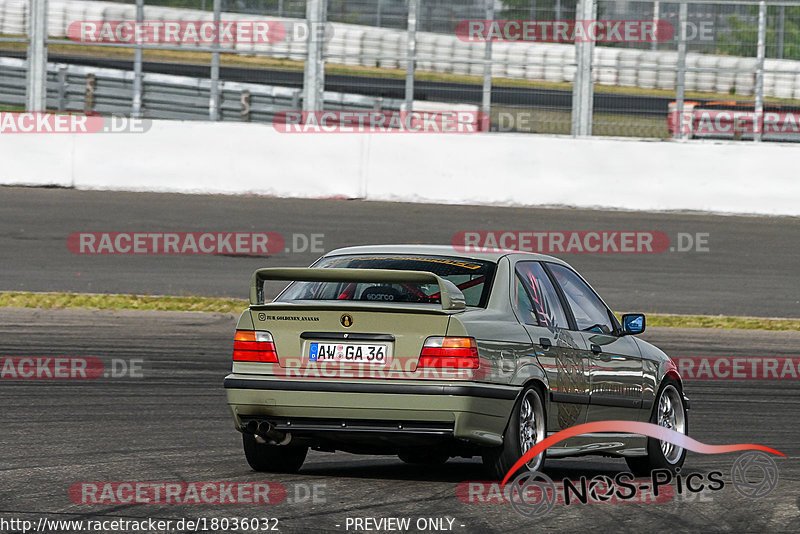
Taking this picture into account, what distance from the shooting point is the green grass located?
1639 cm

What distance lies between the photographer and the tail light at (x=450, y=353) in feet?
23.3

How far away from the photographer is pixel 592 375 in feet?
26.8

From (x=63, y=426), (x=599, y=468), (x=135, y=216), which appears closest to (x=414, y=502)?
(x=599, y=468)

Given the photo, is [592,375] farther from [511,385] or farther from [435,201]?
[435,201]

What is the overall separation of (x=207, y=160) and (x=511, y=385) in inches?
638

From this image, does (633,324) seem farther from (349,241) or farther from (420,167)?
(420,167)

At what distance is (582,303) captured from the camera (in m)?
8.73

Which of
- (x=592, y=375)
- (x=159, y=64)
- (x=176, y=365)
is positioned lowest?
(x=176, y=365)
